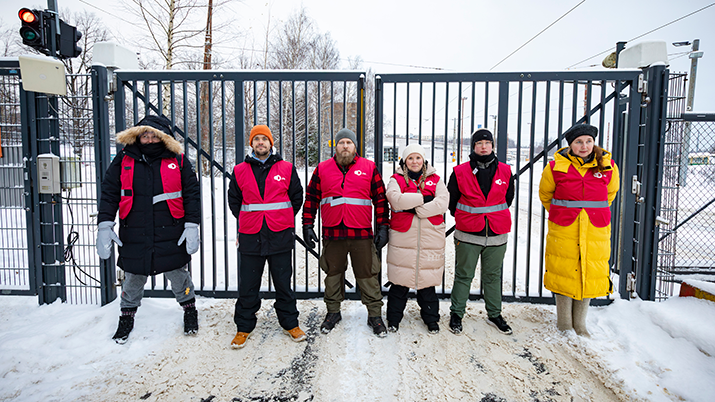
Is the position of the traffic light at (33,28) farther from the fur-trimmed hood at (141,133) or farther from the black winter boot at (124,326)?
the black winter boot at (124,326)

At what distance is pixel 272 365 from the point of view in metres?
2.87

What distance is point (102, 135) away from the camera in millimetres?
3715

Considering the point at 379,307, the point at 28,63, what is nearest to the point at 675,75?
the point at 379,307

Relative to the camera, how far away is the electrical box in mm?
3629

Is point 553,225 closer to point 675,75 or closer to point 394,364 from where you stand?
point 394,364

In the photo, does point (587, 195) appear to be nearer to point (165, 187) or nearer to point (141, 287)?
point (165, 187)

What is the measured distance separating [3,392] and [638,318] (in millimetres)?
5312

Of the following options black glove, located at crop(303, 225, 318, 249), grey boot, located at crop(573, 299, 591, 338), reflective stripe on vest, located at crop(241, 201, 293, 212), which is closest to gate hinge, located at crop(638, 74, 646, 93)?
grey boot, located at crop(573, 299, 591, 338)

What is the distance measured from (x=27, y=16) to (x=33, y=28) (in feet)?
0.36

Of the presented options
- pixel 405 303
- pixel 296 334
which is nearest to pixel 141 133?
pixel 296 334

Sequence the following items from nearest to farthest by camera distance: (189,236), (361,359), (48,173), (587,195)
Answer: (361,359), (587,195), (189,236), (48,173)

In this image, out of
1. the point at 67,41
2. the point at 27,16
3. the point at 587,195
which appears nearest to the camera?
the point at 587,195

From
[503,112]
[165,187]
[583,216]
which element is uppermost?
[503,112]

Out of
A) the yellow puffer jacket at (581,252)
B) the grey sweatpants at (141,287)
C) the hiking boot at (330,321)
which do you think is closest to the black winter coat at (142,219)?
the grey sweatpants at (141,287)
